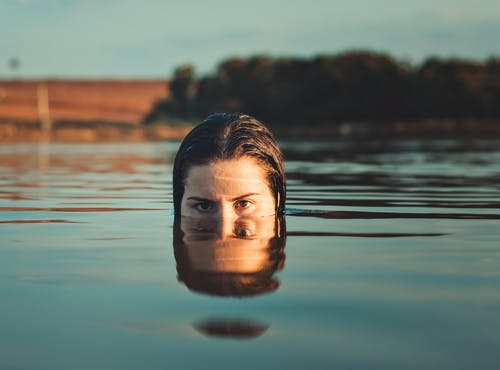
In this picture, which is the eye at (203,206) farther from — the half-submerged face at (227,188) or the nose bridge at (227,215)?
the nose bridge at (227,215)

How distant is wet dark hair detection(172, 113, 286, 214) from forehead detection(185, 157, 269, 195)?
0.14 feet

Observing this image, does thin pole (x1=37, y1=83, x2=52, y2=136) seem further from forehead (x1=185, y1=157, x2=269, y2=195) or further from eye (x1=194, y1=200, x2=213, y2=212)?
forehead (x1=185, y1=157, x2=269, y2=195)

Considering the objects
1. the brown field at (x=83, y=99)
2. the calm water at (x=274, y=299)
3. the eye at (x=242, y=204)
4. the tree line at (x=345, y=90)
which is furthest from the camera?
the brown field at (x=83, y=99)

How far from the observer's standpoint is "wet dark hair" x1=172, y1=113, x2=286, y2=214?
5.16 metres

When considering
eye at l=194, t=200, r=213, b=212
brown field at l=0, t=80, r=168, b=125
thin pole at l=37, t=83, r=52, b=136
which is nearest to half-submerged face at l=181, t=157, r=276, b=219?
eye at l=194, t=200, r=213, b=212

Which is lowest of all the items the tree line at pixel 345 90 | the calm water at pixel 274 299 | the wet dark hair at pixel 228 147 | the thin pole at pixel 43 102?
the calm water at pixel 274 299

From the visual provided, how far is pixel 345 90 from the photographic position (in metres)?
86.9

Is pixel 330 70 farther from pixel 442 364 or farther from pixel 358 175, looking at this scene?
pixel 442 364

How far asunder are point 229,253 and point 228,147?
1.48m

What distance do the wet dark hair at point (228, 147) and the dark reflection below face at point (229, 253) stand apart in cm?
29

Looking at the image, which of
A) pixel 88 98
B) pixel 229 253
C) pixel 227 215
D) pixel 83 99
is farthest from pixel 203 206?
pixel 88 98

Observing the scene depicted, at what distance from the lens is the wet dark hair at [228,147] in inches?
203

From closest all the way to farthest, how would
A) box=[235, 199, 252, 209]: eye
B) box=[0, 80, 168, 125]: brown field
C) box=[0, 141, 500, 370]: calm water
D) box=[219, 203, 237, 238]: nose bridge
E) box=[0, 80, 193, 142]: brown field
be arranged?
box=[0, 141, 500, 370]: calm water < box=[219, 203, 237, 238]: nose bridge < box=[235, 199, 252, 209]: eye < box=[0, 80, 193, 142]: brown field < box=[0, 80, 168, 125]: brown field

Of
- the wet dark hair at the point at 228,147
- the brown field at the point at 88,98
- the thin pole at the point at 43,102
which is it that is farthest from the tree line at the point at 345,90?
the wet dark hair at the point at 228,147
